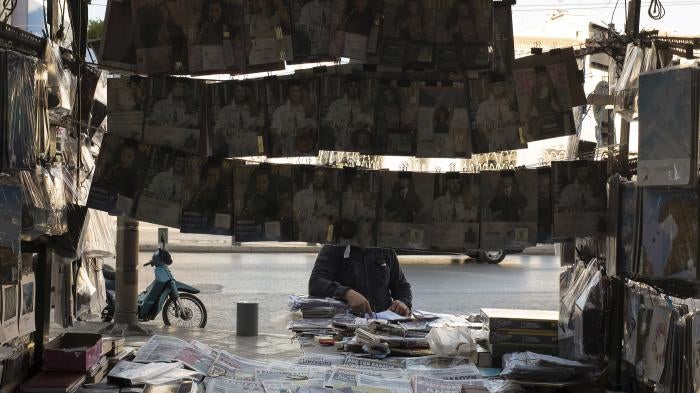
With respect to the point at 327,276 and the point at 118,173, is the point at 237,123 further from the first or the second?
the point at 327,276

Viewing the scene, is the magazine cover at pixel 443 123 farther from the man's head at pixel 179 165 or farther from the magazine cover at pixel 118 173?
the magazine cover at pixel 118 173

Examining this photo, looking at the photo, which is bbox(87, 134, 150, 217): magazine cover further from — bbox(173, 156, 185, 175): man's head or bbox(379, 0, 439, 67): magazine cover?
bbox(379, 0, 439, 67): magazine cover

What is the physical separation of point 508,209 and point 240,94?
1256mm

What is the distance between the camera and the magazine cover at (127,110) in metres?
3.45

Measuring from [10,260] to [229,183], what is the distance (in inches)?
43.8

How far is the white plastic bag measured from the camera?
3.89m

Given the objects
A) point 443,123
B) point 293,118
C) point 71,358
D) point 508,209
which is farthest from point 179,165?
point 508,209

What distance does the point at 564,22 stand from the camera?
526 centimetres

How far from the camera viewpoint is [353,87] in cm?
346

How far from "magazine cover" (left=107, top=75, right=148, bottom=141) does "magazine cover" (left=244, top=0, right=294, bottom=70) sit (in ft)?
1.55

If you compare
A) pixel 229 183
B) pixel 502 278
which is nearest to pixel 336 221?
pixel 229 183

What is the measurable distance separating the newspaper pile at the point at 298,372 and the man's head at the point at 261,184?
30.6 inches

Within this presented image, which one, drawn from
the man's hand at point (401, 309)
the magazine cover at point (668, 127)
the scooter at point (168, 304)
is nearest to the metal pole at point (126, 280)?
the scooter at point (168, 304)

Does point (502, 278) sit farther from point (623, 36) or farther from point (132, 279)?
point (623, 36)
